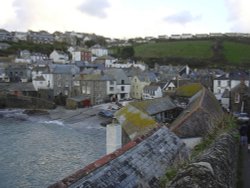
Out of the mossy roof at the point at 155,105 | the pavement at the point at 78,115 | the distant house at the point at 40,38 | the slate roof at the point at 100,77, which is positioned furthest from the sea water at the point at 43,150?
the distant house at the point at 40,38

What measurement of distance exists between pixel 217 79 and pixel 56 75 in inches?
1117

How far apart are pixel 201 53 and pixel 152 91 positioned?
169ft

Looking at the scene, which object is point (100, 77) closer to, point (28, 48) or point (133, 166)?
point (133, 166)

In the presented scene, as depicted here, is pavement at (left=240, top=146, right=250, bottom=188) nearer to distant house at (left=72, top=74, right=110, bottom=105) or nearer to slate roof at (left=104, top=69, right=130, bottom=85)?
distant house at (left=72, top=74, right=110, bottom=105)

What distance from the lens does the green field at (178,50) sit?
10756cm

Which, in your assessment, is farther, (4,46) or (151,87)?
(4,46)

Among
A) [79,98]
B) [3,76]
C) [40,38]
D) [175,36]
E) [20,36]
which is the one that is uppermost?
[175,36]

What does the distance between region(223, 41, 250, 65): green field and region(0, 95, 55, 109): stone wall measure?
182 feet

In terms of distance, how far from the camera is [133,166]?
8.59 metres

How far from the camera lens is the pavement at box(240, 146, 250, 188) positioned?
519 inches

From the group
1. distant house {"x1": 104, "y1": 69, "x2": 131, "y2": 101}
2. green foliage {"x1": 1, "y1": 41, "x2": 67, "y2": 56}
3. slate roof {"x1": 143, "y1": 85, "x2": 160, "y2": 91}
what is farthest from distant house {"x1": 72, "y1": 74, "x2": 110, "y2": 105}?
green foliage {"x1": 1, "y1": 41, "x2": 67, "y2": 56}

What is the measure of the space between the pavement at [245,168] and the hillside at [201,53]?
78.1m

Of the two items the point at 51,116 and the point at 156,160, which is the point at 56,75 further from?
the point at 156,160

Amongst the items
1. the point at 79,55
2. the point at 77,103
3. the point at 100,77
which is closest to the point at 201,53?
the point at 79,55
